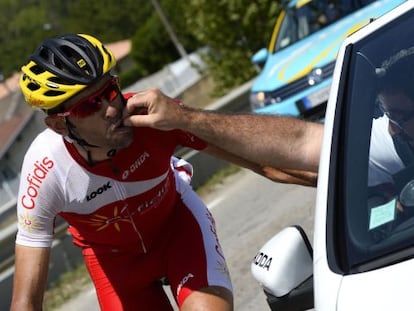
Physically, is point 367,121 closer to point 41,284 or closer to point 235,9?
point 41,284

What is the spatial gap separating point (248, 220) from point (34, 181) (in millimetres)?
4842

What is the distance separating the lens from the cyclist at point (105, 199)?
3.45 metres

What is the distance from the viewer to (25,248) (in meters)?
3.60

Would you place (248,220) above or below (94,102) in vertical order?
below

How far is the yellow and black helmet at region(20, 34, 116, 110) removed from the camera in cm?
341

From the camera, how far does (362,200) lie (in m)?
2.75

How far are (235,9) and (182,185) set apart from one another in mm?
15741

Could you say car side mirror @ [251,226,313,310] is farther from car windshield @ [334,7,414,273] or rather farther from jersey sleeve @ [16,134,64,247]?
jersey sleeve @ [16,134,64,247]

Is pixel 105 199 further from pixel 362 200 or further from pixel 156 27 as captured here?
pixel 156 27

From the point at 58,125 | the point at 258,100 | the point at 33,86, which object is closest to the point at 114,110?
the point at 58,125

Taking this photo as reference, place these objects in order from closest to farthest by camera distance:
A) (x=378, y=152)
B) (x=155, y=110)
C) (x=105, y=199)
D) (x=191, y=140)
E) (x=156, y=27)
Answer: (x=378, y=152)
(x=155, y=110)
(x=191, y=140)
(x=105, y=199)
(x=156, y=27)

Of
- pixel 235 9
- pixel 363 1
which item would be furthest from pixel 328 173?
pixel 235 9

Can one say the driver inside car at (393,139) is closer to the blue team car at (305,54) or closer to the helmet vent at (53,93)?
the helmet vent at (53,93)

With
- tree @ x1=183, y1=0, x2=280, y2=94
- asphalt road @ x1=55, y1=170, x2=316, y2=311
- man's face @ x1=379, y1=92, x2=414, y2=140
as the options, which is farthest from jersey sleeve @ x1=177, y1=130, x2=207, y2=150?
tree @ x1=183, y1=0, x2=280, y2=94
